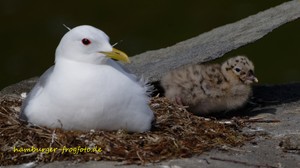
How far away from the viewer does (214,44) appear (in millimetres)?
8117

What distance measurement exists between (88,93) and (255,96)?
7.63 ft

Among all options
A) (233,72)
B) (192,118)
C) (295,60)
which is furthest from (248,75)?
(295,60)

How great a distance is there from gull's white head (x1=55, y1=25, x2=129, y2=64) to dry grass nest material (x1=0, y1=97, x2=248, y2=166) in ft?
1.45

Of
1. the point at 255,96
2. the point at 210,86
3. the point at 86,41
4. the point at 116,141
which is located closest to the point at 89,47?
the point at 86,41

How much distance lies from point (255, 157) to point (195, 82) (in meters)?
1.36

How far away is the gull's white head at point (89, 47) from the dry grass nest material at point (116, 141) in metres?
0.44

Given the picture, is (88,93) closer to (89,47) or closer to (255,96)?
(89,47)

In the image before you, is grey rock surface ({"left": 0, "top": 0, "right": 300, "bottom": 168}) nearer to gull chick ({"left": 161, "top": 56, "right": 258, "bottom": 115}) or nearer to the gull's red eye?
gull chick ({"left": 161, "top": 56, "right": 258, "bottom": 115})

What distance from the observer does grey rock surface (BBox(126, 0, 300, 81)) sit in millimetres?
7836

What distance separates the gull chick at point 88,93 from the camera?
6.72 metres

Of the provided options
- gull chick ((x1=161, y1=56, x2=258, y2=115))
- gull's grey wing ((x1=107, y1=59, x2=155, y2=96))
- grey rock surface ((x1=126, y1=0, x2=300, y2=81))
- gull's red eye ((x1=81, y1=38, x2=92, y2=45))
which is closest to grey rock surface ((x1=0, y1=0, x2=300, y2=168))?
grey rock surface ((x1=126, y1=0, x2=300, y2=81))

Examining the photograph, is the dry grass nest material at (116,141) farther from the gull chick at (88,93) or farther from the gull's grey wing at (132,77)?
the gull's grey wing at (132,77)

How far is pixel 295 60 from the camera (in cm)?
1238

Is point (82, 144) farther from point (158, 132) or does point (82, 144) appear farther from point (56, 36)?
point (56, 36)
